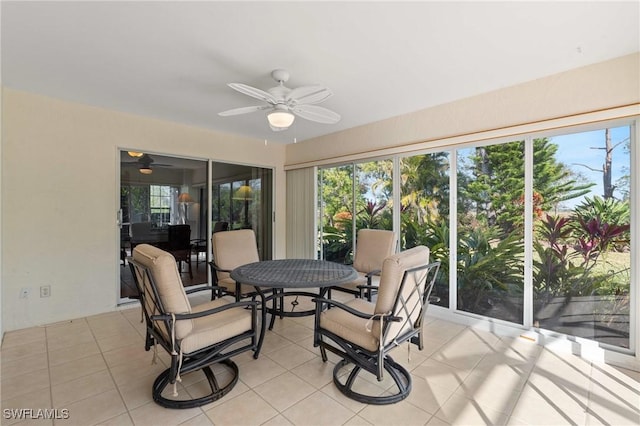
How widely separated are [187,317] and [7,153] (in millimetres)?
3015

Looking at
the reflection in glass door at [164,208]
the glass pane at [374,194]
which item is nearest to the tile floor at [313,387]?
the reflection in glass door at [164,208]

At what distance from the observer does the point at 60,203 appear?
3287mm

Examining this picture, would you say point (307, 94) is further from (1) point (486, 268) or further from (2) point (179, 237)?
(2) point (179, 237)

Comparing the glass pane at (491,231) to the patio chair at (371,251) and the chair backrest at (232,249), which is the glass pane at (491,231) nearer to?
the patio chair at (371,251)

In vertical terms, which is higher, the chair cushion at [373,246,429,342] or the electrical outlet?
the chair cushion at [373,246,429,342]

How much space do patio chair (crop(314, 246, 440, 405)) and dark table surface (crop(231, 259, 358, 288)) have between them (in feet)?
0.91

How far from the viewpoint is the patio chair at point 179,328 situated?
1732 mm

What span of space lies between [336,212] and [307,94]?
2685 mm

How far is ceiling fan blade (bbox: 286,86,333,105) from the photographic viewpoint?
221 centimetres

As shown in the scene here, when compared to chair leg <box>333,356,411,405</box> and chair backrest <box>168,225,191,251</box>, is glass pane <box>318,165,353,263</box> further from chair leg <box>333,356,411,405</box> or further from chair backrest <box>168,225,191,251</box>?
chair leg <box>333,356,411,405</box>

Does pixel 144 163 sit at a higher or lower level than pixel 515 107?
lower

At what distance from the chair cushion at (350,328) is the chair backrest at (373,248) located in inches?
46.9

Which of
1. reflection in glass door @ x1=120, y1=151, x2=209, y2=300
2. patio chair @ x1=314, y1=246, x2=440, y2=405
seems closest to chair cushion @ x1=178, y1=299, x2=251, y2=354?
patio chair @ x1=314, y1=246, x2=440, y2=405

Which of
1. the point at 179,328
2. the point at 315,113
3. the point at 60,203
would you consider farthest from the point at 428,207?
the point at 60,203
